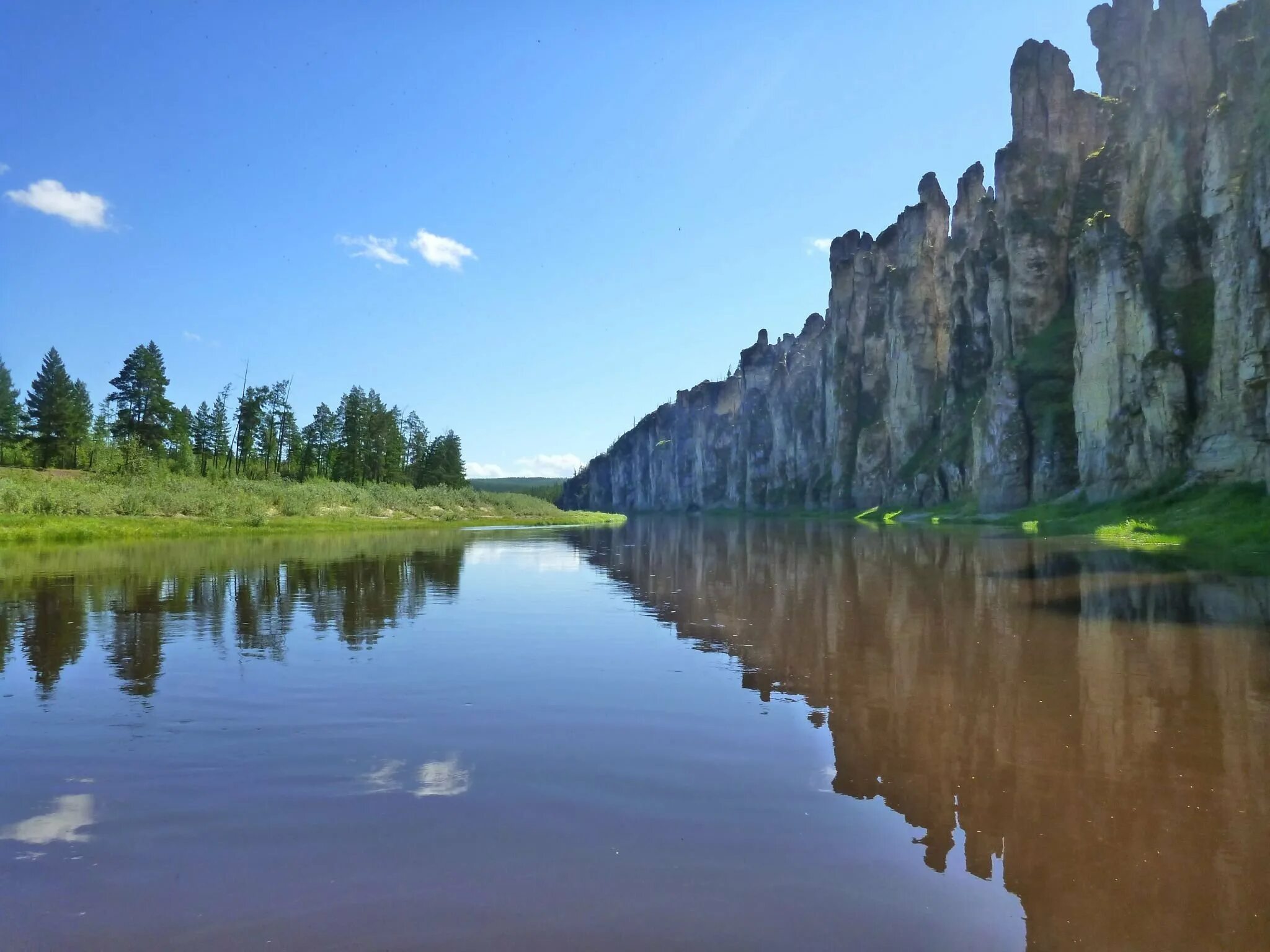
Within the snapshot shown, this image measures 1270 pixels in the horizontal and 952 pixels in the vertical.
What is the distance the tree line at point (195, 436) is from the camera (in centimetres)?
8588

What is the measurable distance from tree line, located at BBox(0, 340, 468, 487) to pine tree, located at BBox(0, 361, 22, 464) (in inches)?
8.3

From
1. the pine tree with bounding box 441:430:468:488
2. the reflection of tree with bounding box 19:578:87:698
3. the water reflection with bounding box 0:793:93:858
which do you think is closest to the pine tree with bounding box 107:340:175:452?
the pine tree with bounding box 441:430:468:488

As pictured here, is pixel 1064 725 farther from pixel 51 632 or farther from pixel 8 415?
pixel 8 415

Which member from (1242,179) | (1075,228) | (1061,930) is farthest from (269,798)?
(1075,228)

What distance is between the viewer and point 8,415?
9656 centimetres

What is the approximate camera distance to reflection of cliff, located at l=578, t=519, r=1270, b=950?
4.85m

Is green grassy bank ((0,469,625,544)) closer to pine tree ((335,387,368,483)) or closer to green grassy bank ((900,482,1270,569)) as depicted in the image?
pine tree ((335,387,368,483))

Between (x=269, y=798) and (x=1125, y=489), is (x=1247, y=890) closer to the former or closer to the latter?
(x=269, y=798)

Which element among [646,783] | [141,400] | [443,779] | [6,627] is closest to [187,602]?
[6,627]

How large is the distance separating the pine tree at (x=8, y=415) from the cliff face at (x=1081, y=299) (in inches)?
4114

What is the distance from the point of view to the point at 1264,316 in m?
35.3

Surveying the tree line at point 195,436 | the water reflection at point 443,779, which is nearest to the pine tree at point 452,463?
the tree line at point 195,436

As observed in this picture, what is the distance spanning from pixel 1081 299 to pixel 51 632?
60214 millimetres

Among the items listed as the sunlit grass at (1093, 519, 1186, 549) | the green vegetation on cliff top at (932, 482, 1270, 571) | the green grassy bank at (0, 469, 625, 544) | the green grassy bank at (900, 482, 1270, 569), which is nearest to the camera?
the green vegetation on cliff top at (932, 482, 1270, 571)
